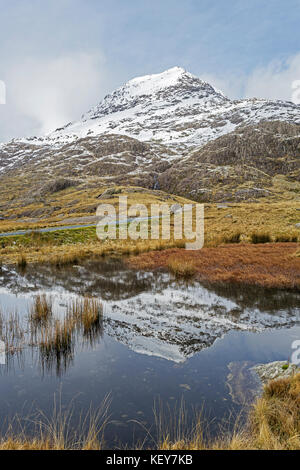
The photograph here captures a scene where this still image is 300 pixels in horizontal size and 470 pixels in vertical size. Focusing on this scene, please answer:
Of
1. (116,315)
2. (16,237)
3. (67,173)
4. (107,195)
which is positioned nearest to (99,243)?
(16,237)

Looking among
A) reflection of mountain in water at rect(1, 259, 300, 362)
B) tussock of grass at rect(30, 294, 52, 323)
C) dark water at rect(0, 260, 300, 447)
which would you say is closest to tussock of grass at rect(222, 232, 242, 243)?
reflection of mountain in water at rect(1, 259, 300, 362)

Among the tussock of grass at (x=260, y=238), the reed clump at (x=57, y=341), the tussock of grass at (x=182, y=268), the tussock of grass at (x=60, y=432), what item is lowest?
the tussock of grass at (x=60, y=432)

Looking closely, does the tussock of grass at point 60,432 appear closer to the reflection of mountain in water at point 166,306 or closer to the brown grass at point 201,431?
the brown grass at point 201,431

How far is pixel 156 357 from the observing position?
32.3 ft

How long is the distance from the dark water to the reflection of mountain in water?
49 mm

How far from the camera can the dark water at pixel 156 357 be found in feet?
23.5

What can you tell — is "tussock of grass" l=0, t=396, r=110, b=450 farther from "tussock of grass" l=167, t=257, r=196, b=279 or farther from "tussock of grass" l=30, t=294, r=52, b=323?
"tussock of grass" l=167, t=257, r=196, b=279

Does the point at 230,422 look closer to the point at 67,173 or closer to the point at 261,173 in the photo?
the point at 261,173

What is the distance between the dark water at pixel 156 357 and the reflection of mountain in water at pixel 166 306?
0.16 ft

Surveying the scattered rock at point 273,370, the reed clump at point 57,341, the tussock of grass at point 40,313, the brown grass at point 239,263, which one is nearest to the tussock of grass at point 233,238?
the brown grass at point 239,263

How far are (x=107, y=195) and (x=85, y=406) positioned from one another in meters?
91.5

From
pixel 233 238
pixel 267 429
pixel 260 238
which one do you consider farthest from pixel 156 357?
pixel 233 238

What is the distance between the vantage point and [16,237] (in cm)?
3909

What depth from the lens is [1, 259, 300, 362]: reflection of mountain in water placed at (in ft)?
37.3
